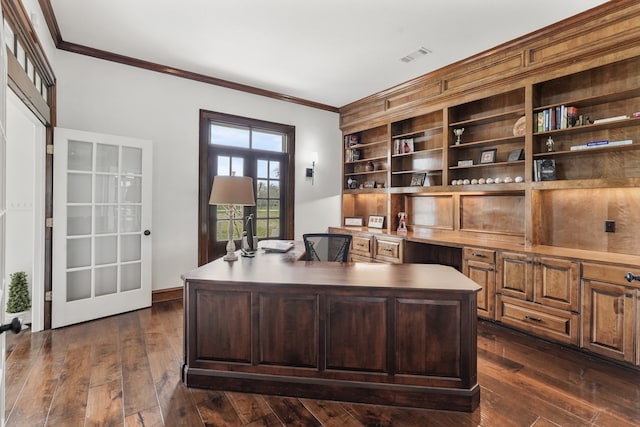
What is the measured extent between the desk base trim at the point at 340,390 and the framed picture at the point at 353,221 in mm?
3672

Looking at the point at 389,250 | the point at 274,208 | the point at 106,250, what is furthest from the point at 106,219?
the point at 389,250

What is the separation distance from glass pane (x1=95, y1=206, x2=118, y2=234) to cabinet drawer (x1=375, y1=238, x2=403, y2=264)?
10.7 feet

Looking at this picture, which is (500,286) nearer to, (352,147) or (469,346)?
(469,346)

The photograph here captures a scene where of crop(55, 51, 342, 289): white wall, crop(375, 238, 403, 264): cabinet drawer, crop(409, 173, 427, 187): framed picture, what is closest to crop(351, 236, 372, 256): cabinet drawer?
crop(375, 238, 403, 264): cabinet drawer

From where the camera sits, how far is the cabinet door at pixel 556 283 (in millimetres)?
2781

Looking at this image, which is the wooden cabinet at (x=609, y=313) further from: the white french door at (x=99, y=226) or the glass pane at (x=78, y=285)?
the glass pane at (x=78, y=285)

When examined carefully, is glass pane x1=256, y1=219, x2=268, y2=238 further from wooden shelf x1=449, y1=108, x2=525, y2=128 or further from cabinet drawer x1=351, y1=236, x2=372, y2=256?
wooden shelf x1=449, y1=108, x2=525, y2=128

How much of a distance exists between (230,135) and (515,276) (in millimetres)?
3895

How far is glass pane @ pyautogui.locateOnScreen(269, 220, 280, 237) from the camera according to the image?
5137mm

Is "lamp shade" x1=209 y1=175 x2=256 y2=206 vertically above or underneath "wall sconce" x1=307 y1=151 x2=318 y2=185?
underneath

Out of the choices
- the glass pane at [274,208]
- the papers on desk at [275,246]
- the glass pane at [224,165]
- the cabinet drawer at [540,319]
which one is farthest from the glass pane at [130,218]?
the cabinet drawer at [540,319]

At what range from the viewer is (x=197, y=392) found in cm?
221

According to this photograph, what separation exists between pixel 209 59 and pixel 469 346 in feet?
12.6

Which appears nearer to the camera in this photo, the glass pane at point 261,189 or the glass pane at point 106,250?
the glass pane at point 106,250
